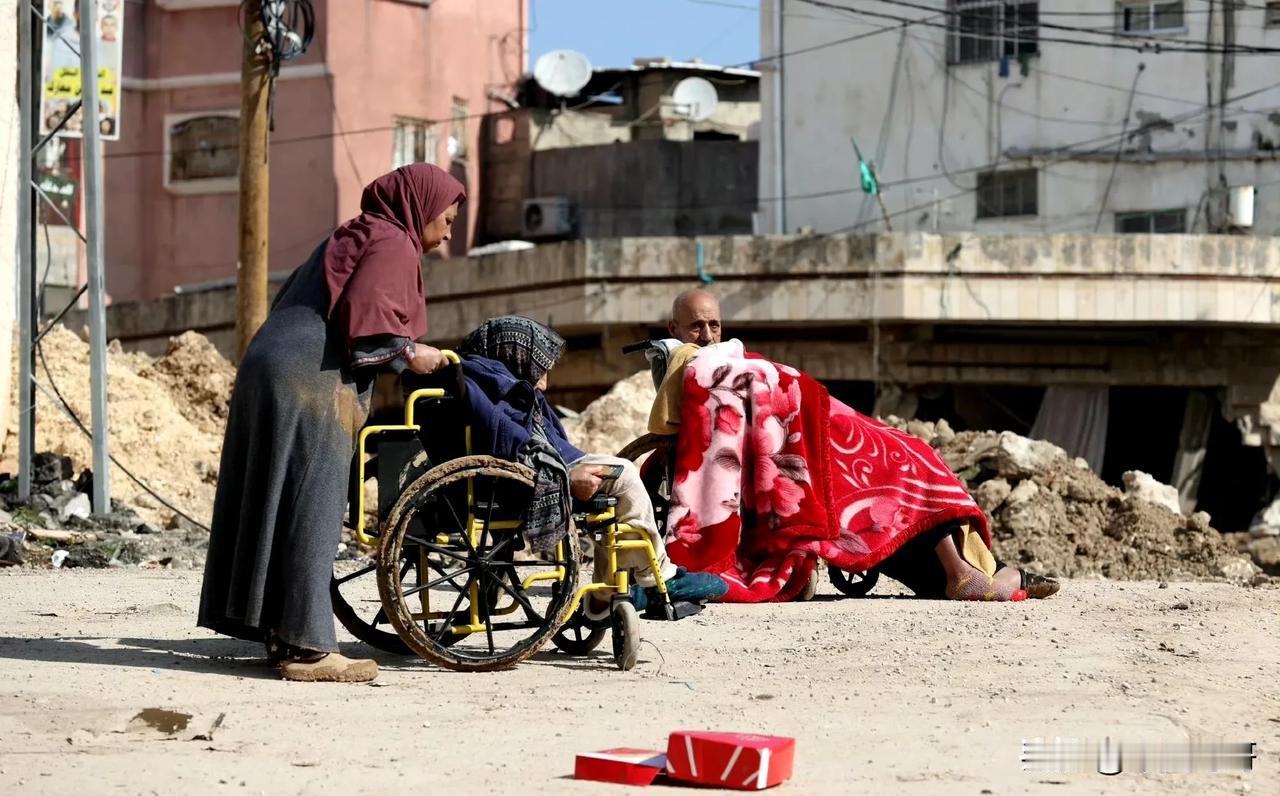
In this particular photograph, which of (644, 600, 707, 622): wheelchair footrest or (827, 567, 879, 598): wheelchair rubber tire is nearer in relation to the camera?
(644, 600, 707, 622): wheelchair footrest

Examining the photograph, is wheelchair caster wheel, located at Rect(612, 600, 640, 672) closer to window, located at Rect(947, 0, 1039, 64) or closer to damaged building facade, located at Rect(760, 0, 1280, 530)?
damaged building facade, located at Rect(760, 0, 1280, 530)

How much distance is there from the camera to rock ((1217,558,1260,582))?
12.6 m

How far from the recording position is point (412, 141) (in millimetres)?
36156

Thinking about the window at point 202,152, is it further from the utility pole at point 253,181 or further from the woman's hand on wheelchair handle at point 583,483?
the woman's hand on wheelchair handle at point 583,483

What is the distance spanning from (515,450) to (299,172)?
3079 cm

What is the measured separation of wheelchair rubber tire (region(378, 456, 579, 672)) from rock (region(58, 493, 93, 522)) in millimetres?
7459

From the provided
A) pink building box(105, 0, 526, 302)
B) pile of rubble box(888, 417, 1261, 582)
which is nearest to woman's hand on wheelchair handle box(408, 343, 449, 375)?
pile of rubble box(888, 417, 1261, 582)

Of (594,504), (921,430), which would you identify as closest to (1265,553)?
(921,430)

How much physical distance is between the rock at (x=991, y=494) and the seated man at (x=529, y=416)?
6.74 m

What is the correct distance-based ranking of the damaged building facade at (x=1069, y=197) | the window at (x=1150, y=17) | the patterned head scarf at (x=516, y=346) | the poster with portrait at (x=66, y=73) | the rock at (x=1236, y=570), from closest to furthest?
the patterned head scarf at (x=516, y=346) < the rock at (x=1236, y=570) < the poster with portrait at (x=66, y=73) < the damaged building facade at (x=1069, y=197) < the window at (x=1150, y=17)

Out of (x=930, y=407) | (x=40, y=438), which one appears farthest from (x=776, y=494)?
(x=930, y=407)

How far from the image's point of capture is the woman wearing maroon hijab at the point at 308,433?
5.66 m

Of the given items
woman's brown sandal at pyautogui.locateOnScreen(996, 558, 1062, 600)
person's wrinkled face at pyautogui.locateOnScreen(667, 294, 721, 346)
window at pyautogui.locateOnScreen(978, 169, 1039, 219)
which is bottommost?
woman's brown sandal at pyautogui.locateOnScreen(996, 558, 1062, 600)

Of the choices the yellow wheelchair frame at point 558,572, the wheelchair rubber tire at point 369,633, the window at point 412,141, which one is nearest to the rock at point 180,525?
the wheelchair rubber tire at point 369,633
